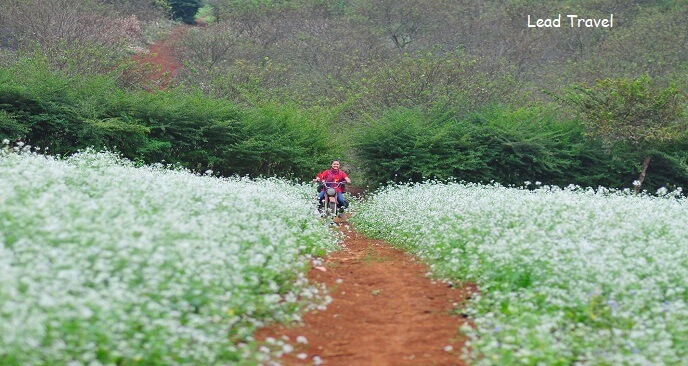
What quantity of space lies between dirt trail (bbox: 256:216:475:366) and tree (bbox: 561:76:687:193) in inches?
678

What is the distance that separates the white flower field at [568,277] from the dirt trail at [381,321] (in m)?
0.32

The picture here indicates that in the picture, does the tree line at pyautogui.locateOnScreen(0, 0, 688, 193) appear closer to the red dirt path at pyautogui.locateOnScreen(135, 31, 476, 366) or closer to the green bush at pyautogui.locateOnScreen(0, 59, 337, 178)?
the green bush at pyautogui.locateOnScreen(0, 59, 337, 178)

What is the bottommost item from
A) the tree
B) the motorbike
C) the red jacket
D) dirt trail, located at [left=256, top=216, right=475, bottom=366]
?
dirt trail, located at [left=256, top=216, right=475, bottom=366]

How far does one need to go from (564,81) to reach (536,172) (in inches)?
484

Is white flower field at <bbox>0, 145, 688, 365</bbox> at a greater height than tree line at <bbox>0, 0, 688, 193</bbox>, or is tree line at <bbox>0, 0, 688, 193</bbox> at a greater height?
tree line at <bbox>0, 0, 688, 193</bbox>

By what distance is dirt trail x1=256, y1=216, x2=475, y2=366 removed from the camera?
7531mm

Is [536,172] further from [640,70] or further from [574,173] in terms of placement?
[640,70]

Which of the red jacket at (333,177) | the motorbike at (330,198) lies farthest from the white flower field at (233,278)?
the red jacket at (333,177)

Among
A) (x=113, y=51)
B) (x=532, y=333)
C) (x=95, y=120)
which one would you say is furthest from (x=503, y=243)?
(x=113, y=51)

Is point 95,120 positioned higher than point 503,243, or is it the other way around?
Result: point 95,120

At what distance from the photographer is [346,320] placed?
876cm

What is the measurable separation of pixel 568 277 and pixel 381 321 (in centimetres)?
222

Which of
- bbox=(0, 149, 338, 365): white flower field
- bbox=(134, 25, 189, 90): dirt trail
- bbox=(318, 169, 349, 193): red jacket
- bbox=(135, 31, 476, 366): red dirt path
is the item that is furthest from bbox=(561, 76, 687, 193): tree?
bbox=(0, 149, 338, 365): white flower field

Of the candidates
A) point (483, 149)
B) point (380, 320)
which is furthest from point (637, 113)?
point (380, 320)
